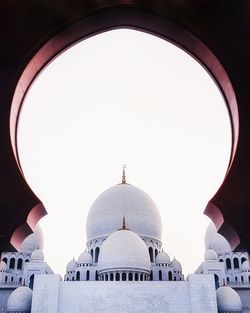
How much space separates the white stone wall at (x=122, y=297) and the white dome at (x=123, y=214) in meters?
10.5

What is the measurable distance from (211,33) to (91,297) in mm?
26501

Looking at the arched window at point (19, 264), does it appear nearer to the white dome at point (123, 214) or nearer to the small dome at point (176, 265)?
the white dome at point (123, 214)

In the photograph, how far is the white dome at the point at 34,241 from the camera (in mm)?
40325

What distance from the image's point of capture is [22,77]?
376 cm

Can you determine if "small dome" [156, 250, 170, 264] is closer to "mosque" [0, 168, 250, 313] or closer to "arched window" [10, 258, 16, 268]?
"mosque" [0, 168, 250, 313]

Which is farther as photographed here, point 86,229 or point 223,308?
point 86,229

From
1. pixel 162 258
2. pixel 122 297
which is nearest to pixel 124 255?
pixel 122 297

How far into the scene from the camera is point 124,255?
99.7ft

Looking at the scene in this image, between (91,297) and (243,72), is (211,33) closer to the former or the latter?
(243,72)

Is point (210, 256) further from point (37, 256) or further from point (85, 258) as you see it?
point (37, 256)

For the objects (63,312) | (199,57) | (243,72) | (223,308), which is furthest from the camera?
(223,308)

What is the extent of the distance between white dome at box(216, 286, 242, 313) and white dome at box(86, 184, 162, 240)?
10310 millimetres

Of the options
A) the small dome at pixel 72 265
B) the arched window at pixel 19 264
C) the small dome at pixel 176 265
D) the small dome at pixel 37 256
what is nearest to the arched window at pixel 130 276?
the small dome at pixel 176 265

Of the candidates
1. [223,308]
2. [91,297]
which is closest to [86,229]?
[91,297]
